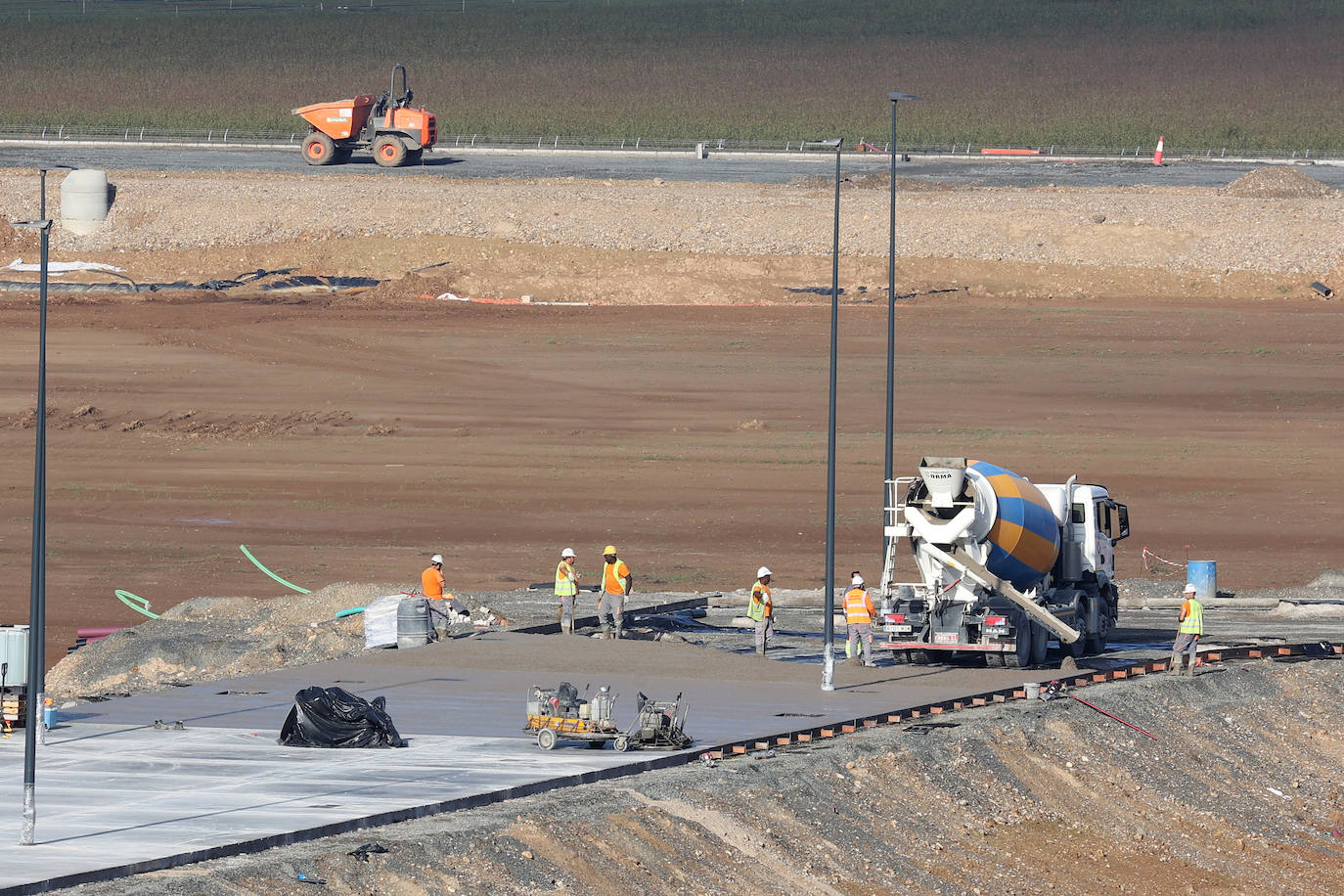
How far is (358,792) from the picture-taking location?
22.0m

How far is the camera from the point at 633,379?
191 feet

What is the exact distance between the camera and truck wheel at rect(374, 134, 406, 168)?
83.4 metres

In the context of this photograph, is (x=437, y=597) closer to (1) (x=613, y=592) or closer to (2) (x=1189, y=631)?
(1) (x=613, y=592)

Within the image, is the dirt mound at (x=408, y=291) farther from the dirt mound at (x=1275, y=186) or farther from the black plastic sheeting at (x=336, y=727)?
the black plastic sheeting at (x=336, y=727)

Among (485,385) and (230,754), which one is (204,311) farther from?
(230,754)

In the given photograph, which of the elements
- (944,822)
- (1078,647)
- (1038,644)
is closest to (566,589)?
(1038,644)

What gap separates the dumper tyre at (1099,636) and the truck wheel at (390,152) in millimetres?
54527

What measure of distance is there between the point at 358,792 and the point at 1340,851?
1162 cm

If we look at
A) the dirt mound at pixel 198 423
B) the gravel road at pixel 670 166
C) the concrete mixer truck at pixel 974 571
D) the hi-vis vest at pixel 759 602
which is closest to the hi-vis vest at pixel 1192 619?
the concrete mixer truck at pixel 974 571

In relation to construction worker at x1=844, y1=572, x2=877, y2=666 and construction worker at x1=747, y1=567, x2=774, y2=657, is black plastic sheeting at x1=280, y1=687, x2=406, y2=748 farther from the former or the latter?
construction worker at x1=844, y1=572, x2=877, y2=666

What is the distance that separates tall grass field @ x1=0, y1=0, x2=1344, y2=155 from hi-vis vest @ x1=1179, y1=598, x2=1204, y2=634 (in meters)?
76.1

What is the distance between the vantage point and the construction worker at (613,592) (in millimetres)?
32000

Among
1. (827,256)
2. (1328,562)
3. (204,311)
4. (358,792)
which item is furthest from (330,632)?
(827,256)

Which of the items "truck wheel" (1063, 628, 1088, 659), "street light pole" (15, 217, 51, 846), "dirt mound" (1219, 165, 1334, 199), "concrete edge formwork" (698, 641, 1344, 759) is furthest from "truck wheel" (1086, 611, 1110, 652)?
"dirt mound" (1219, 165, 1334, 199)
